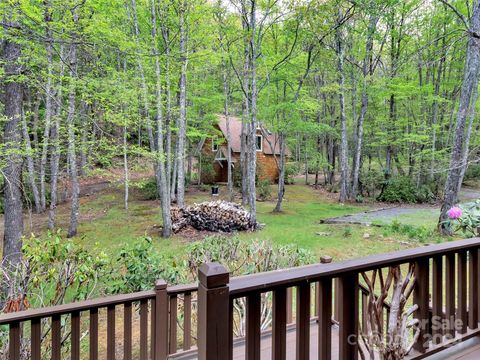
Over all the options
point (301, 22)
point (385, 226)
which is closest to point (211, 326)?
point (385, 226)

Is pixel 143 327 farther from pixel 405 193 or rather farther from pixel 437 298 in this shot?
pixel 405 193

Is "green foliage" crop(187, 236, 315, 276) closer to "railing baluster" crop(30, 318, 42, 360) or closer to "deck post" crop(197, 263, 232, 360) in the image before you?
"railing baluster" crop(30, 318, 42, 360)

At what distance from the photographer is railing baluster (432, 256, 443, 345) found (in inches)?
71.7

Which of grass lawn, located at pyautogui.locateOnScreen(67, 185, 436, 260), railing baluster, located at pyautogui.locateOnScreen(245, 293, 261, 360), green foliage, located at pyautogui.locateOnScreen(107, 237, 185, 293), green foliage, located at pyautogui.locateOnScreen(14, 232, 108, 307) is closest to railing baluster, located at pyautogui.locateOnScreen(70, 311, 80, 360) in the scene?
green foliage, located at pyautogui.locateOnScreen(14, 232, 108, 307)

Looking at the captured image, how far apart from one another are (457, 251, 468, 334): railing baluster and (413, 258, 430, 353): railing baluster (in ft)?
1.25

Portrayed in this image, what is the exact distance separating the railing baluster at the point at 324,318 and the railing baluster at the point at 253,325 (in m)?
0.35

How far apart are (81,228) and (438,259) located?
35.5ft

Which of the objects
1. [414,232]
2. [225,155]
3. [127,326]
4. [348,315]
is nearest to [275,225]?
[414,232]

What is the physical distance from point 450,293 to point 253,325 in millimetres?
1453

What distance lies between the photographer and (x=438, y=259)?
1.82 meters

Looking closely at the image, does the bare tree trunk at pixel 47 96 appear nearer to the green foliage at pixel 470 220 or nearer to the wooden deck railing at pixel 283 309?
the wooden deck railing at pixel 283 309

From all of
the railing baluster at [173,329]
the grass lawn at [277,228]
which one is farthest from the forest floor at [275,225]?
the railing baluster at [173,329]

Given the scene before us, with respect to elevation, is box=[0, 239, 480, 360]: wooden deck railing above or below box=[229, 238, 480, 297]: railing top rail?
below

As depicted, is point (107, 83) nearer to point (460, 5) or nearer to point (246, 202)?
point (246, 202)
